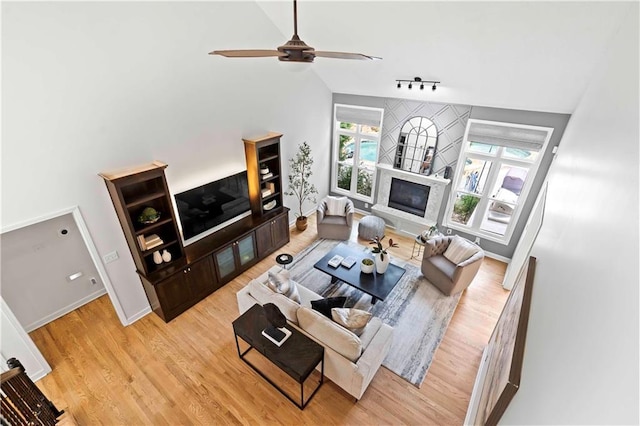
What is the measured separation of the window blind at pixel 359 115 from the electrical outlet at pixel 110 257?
5.51 metres

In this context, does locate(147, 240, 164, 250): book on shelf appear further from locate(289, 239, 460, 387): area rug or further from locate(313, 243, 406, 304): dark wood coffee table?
locate(313, 243, 406, 304): dark wood coffee table

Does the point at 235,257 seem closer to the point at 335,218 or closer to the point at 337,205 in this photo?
the point at 335,218

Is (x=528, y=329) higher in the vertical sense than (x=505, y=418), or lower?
higher

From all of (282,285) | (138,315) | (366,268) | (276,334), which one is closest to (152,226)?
(138,315)

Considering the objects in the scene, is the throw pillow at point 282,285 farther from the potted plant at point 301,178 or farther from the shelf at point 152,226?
the potted plant at point 301,178

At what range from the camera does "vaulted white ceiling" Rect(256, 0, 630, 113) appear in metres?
3.07

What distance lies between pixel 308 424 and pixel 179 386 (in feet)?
5.60

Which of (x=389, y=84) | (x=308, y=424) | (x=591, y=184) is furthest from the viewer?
(x=389, y=84)

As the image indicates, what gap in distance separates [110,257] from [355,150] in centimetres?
559

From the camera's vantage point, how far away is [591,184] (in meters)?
1.49

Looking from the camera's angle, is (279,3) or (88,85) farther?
(279,3)

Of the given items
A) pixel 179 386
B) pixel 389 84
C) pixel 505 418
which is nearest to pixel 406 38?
pixel 389 84

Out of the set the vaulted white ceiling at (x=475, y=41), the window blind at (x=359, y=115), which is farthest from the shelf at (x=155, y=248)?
the window blind at (x=359, y=115)

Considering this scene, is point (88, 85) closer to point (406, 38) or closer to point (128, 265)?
point (128, 265)
